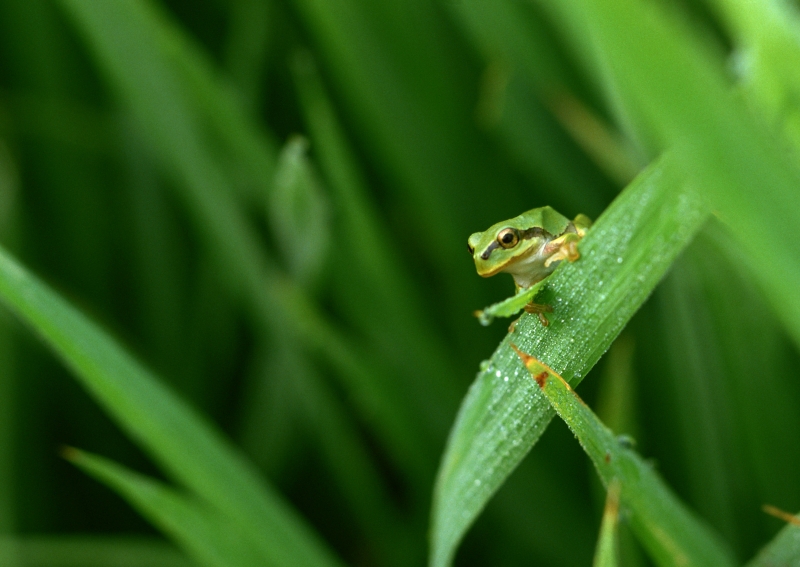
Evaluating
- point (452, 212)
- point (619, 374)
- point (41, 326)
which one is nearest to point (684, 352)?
point (619, 374)

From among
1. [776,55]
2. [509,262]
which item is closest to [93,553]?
[509,262]

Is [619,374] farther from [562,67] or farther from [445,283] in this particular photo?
[562,67]

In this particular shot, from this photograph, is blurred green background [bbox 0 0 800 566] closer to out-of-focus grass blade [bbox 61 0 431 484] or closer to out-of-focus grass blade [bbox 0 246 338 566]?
out-of-focus grass blade [bbox 61 0 431 484]

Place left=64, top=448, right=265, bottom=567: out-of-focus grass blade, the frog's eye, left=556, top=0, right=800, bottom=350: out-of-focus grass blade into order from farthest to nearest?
1. left=64, top=448, right=265, bottom=567: out-of-focus grass blade
2. the frog's eye
3. left=556, top=0, right=800, bottom=350: out-of-focus grass blade

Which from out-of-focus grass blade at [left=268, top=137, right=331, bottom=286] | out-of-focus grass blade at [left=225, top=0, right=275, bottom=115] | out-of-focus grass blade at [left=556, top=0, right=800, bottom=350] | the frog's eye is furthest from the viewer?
out-of-focus grass blade at [left=225, top=0, right=275, bottom=115]

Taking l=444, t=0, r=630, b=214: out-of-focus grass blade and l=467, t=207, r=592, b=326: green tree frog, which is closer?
l=467, t=207, r=592, b=326: green tree frog

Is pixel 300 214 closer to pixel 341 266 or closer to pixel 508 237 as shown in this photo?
pixel 341 266

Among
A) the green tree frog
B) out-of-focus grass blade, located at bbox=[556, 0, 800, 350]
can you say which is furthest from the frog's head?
out-of-focus grass blade, located at bbox=[556, 0, 800, 350]
